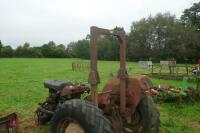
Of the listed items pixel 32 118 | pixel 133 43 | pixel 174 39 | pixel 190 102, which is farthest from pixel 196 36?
pixel 32 118

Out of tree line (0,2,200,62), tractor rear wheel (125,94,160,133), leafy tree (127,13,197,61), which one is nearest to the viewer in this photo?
tractor rear wheel (125,94,160,133)

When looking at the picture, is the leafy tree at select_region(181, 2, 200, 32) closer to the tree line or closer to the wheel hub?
the tree line

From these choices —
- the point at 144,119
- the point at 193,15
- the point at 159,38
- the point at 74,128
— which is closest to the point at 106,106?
the point at 144,119

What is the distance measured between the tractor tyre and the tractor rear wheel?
123cm

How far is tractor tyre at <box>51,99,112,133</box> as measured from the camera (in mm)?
3829

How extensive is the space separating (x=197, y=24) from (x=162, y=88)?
53.4 metres

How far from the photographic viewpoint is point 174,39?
50.9 metres

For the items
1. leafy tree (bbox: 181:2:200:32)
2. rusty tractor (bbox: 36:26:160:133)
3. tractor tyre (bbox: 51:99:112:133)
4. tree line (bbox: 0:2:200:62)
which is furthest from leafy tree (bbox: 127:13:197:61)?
tractor tyre (bbox: 51:99:112:133)

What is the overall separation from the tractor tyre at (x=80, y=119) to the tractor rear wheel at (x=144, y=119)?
1.23 metres

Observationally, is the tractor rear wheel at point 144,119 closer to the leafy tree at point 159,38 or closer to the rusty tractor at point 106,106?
the rusty tractor at point 106,106

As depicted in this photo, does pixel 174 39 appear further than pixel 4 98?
Yes

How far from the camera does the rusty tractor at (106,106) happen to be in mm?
3918

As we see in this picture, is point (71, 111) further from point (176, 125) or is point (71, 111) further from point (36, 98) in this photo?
point (36, 98)

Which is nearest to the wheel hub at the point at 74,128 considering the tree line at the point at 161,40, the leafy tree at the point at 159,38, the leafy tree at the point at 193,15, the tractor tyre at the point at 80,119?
the tractor tyre at the point at 80,119
